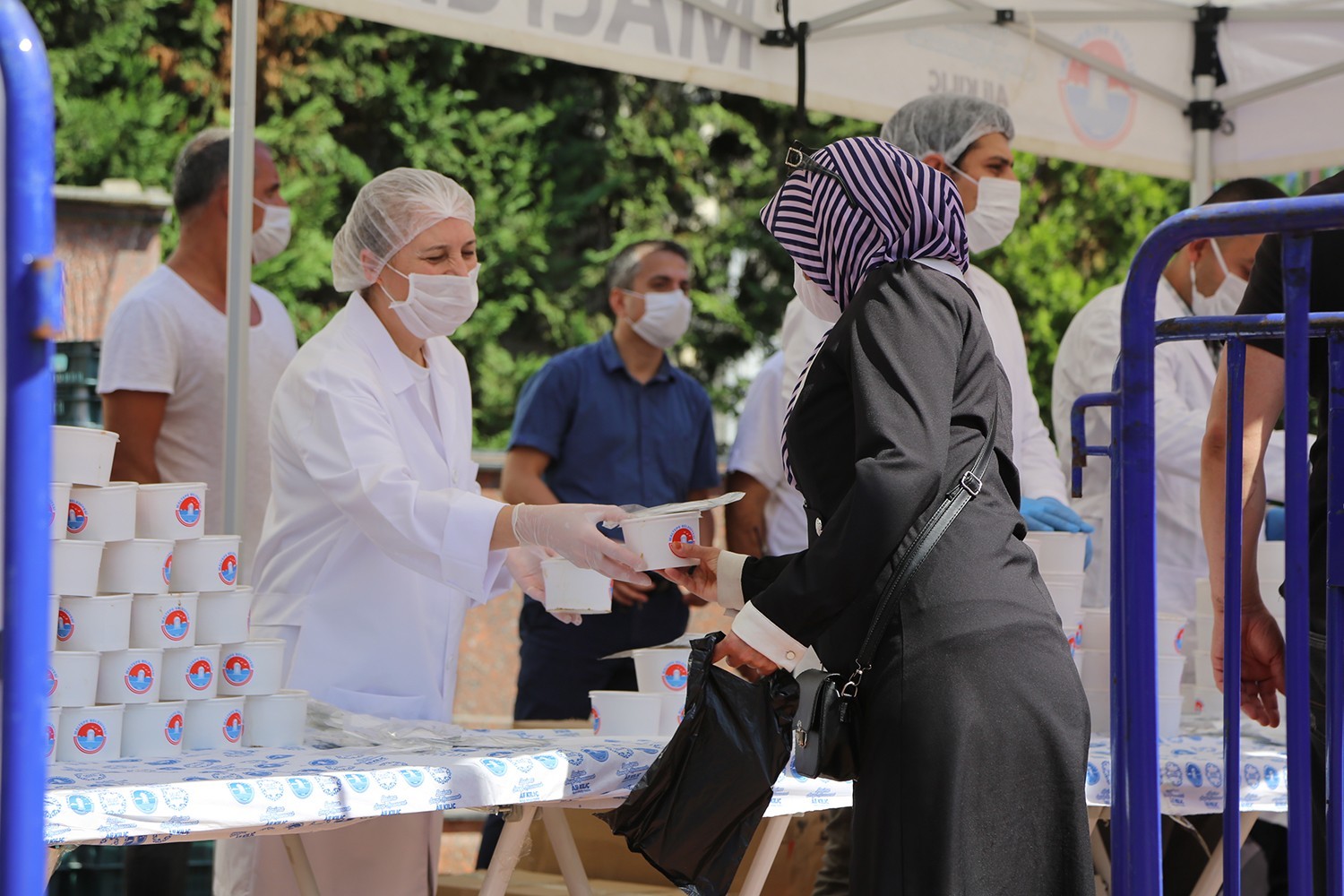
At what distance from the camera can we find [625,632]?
5277mm

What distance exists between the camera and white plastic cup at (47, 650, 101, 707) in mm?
2660

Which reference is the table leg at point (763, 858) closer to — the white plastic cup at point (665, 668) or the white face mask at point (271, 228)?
the white plastic cup at point (665, 668)

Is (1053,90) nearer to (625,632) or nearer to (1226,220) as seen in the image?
(625,632)

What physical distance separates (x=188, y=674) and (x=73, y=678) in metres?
0.22

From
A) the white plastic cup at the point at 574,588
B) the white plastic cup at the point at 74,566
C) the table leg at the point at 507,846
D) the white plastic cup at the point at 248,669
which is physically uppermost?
the white plastic cup at the point at 74,566

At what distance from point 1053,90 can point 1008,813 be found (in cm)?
386

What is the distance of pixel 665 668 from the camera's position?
3279mm

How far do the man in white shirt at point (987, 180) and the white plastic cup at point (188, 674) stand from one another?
6.89 feet

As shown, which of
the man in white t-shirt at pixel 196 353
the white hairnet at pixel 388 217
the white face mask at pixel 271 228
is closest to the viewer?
the white hairnet at pixel 388 217

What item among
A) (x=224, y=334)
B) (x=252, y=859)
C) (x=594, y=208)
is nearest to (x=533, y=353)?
(x=594, y=208)

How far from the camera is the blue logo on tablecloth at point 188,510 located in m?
2.89

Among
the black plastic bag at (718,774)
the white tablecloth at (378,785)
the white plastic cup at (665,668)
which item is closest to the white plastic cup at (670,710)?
the white plastic cup at (665,668)

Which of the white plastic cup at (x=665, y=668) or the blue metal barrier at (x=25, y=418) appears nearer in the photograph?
the blue metal barrier at (x=25, y=418)

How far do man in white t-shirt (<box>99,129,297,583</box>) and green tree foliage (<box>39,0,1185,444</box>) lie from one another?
18.9 feet
